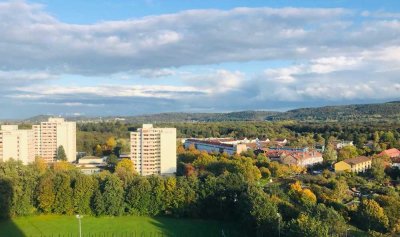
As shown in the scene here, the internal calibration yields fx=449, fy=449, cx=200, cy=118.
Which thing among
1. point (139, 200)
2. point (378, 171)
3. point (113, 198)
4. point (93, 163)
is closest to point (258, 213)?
point (139, 200)

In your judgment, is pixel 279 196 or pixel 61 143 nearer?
pixel 279 196

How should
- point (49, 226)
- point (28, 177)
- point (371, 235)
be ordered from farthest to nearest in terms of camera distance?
point (28, 177)
point (49, 226)
point (371, 235)

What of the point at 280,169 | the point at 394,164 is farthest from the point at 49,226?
the point at 394,164

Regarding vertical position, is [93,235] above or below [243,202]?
below

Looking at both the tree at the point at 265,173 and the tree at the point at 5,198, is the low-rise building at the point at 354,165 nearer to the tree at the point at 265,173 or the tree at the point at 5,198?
the tree at the point at 265,173

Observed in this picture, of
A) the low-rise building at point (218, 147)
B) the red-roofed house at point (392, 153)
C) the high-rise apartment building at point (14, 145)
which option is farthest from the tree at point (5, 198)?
the red-roofed house at point (392, 153)

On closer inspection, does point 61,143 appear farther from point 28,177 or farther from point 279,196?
point 279,196

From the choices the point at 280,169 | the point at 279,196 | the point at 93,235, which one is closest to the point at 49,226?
the point at 93,235

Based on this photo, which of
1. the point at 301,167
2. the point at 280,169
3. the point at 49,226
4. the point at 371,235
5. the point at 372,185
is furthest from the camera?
the point at 301,167
